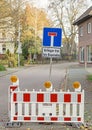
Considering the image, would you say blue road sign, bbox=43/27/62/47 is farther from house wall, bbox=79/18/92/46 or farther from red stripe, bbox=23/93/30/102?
house wall, bbox=79/18/92/46

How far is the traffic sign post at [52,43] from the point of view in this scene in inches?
375

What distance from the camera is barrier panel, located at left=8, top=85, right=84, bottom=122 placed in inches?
331

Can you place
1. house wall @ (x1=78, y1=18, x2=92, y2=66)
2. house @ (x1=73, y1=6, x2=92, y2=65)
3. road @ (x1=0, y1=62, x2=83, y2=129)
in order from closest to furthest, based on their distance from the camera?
road @ (x1=0, y1=62, x2=83, y2=129) < house @ (x1=73, y1=6, x2=92, y2=65) < house wall @ (x1=78, y1=18, x2=92, y2=66)

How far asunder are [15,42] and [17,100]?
5394 cm

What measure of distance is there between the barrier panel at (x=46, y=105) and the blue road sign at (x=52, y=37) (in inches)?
65.7

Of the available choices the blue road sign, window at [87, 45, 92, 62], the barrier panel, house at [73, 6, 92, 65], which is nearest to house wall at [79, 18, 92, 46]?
house at [73, 6, 92, 65]

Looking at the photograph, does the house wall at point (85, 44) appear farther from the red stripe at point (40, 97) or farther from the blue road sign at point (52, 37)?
the red stripe at point (40, 97)

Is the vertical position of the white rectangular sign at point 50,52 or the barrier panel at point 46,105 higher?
the white rectangular sign at point 50,52

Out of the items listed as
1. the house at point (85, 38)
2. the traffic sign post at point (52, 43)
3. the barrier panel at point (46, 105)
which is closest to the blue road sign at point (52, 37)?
the traffic sign post at point (52, 43)

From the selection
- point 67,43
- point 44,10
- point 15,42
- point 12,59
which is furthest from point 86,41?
point 67,43

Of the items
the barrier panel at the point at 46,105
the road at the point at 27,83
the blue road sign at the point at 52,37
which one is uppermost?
the blue road sign at the point at 52,37

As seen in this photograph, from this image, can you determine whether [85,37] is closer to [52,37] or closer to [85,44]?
[85,44]

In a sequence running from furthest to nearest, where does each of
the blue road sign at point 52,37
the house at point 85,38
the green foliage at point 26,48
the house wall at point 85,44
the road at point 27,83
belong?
the green foliage at point 26,48
the house wall at point 85,44
the house at point 85,38
the road at point 27,83
the blue road sign at point 52,37

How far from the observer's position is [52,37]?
9578 millimetres
